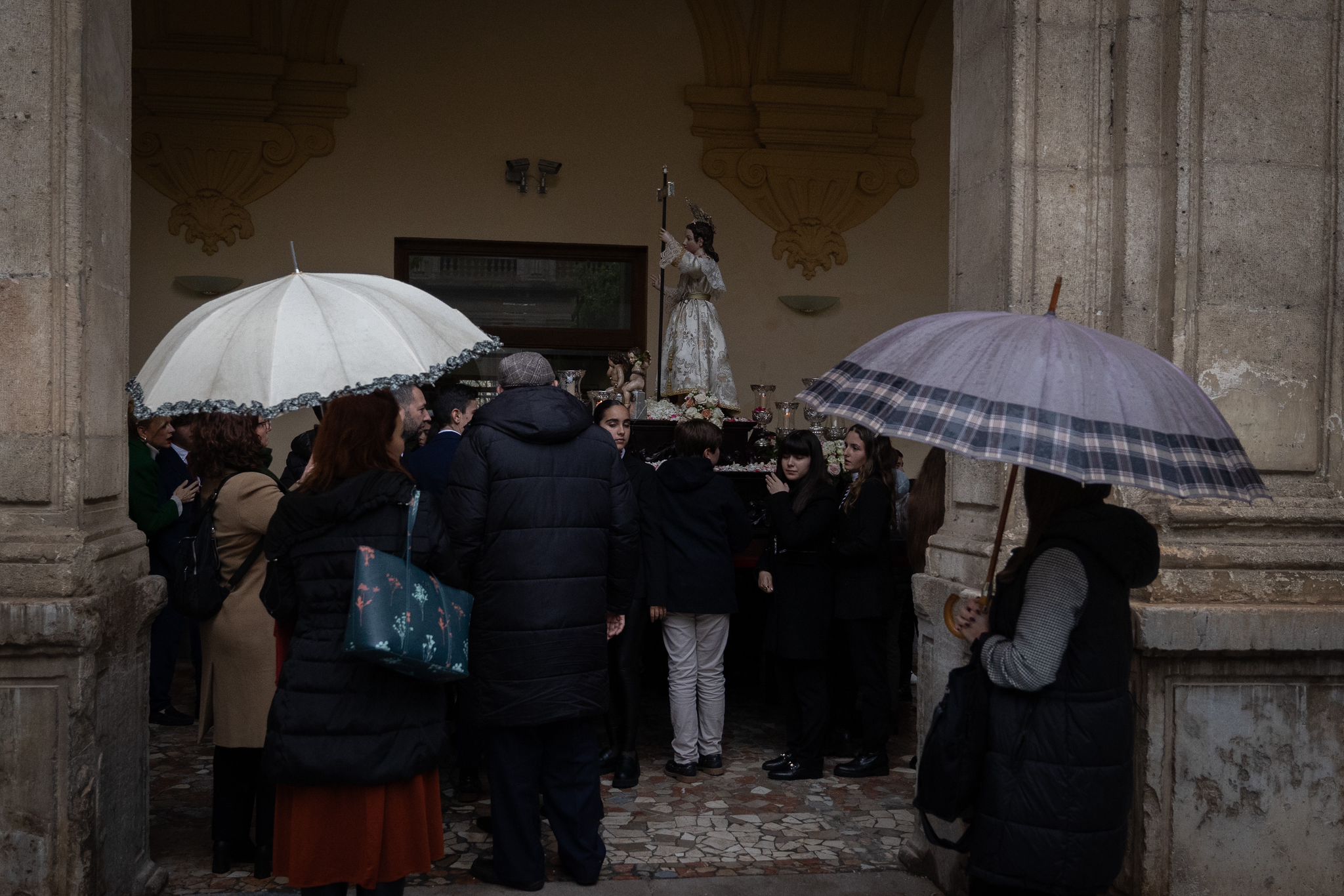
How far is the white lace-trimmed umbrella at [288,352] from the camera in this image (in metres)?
3.29

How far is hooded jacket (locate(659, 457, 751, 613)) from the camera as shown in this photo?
599 centimetres

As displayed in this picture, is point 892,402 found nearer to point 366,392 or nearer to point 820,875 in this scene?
point 366,392

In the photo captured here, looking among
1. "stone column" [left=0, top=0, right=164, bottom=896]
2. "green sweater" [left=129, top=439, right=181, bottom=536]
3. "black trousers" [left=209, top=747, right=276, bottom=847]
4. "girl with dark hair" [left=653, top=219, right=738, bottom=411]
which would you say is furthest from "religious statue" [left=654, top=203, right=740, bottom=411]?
"stone column" [left=0, top=0, right=164, bottom=896]

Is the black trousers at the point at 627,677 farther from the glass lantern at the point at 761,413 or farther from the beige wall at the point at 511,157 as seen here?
the beige wall at the point at 511,157

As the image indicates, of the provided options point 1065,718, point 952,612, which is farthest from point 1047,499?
point 1065,718

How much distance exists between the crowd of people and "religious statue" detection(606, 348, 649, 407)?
51.6 inches

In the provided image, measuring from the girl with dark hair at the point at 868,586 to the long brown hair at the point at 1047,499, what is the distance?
299cm

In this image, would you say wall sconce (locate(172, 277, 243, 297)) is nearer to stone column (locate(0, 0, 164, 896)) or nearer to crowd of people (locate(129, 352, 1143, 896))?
crowd of people (locate(129, 352, 1143, 896))

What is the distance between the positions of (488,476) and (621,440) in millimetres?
1615

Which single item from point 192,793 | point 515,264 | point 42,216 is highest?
point 515,264

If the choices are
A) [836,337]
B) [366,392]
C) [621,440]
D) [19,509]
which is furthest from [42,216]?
[836,337]

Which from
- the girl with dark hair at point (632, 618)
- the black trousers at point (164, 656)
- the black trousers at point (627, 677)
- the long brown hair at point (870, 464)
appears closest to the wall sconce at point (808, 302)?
the long brown hair at point (870, 464)

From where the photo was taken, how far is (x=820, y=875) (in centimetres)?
473

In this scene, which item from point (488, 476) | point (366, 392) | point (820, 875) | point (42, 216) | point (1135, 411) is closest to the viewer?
point (1135, 411)
